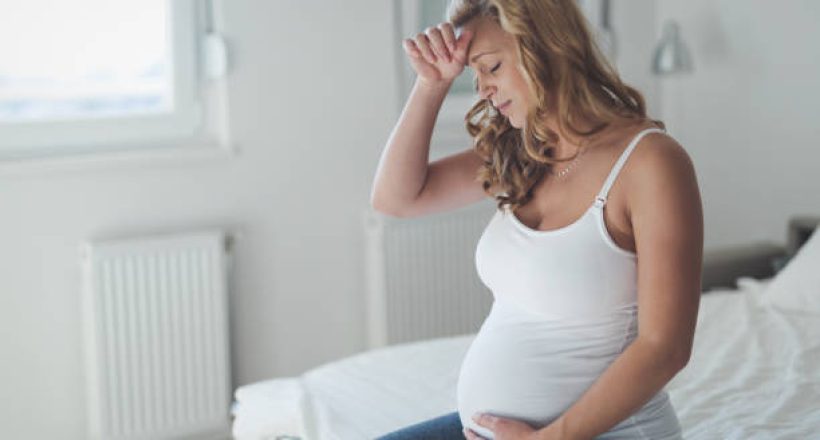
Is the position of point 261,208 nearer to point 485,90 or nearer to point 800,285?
point 800,285

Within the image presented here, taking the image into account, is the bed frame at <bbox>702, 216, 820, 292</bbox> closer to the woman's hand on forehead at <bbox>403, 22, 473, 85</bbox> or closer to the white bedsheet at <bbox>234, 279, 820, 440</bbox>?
the white bedsheet at <bbox>234, 279, 820, 440</bbox>

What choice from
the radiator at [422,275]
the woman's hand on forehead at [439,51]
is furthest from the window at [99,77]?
the woman's hand on forehead at [439,51]

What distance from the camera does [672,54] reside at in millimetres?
3564

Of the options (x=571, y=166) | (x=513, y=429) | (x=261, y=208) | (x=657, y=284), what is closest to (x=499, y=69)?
(x=571, y=166)

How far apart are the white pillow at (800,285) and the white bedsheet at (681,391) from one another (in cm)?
15

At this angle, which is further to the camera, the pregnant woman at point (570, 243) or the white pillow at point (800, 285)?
the white pillow at point (800, 285)

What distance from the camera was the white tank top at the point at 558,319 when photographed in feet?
4.19

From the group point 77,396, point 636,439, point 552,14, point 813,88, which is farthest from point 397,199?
point 813,88

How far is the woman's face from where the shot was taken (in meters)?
1.37

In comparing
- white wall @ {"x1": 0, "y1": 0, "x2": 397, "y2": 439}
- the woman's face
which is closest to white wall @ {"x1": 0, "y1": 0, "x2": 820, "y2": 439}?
white wall @ {"x1": 0, "y1": 0, "x2": 397, "y2": 439}

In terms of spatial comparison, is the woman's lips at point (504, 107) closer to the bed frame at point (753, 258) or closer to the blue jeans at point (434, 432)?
the blue jeans at point (434, 432)

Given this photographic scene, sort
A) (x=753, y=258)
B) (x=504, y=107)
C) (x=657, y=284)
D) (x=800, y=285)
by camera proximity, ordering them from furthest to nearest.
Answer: (x=753, y=258)
(x=800, y=285)
(x=504, y=107)
(x=657, y=284)

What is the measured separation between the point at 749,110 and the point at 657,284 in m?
2.59

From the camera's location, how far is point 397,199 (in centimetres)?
165
